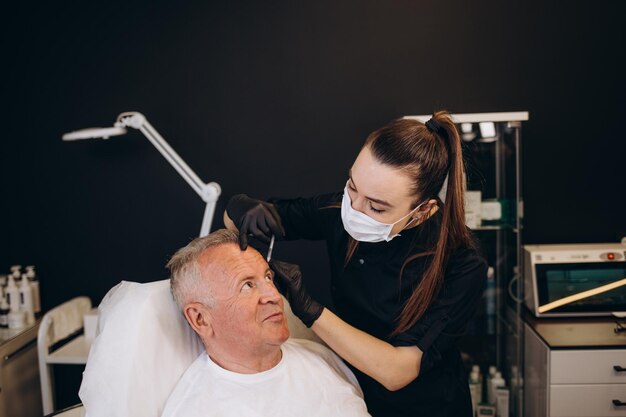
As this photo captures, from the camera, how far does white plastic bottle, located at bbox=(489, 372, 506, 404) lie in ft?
7.94

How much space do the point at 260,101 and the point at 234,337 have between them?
1.42 m

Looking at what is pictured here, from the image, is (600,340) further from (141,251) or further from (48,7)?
(48,7)

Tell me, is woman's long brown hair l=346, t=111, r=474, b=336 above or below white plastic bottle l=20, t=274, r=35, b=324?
above

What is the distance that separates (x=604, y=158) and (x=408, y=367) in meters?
1.71

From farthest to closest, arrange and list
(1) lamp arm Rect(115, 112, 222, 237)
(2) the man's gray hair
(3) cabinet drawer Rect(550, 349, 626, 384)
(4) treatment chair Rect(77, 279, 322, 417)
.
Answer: (1) lamp arm Rect(115, 112, 222, 237)
(3) cabinet drawer Rect(550, 349, 626, 384)
(2) the man's gray hair
(4) treatment chair Rect(77, 279, 322, 417)

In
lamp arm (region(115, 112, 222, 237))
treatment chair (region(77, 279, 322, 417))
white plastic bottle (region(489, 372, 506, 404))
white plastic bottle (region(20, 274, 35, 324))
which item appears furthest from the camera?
white plastic bottle (region(20, 274, 35, 324))

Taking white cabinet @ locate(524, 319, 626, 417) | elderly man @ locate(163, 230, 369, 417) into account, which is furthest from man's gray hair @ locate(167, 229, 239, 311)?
white cabinet @ locate(524, 319, 626, 417)

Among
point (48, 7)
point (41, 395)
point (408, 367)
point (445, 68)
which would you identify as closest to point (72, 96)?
point (48, 7)

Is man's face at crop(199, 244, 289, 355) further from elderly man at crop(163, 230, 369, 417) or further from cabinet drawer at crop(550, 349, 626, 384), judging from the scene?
cabinet drawer at crop(550, 349, 626, 384)

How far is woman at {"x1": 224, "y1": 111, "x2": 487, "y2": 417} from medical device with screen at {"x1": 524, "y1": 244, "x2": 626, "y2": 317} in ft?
2.85

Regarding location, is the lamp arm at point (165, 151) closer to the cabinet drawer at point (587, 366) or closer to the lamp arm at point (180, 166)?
the lamp arm at point (180, 166)

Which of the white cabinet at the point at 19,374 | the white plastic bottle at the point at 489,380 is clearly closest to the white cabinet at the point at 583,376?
the white plastic bottle at the point at 489,380

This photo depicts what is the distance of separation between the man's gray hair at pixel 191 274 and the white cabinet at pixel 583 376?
131cm

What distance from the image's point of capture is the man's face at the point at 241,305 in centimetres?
A: 145
